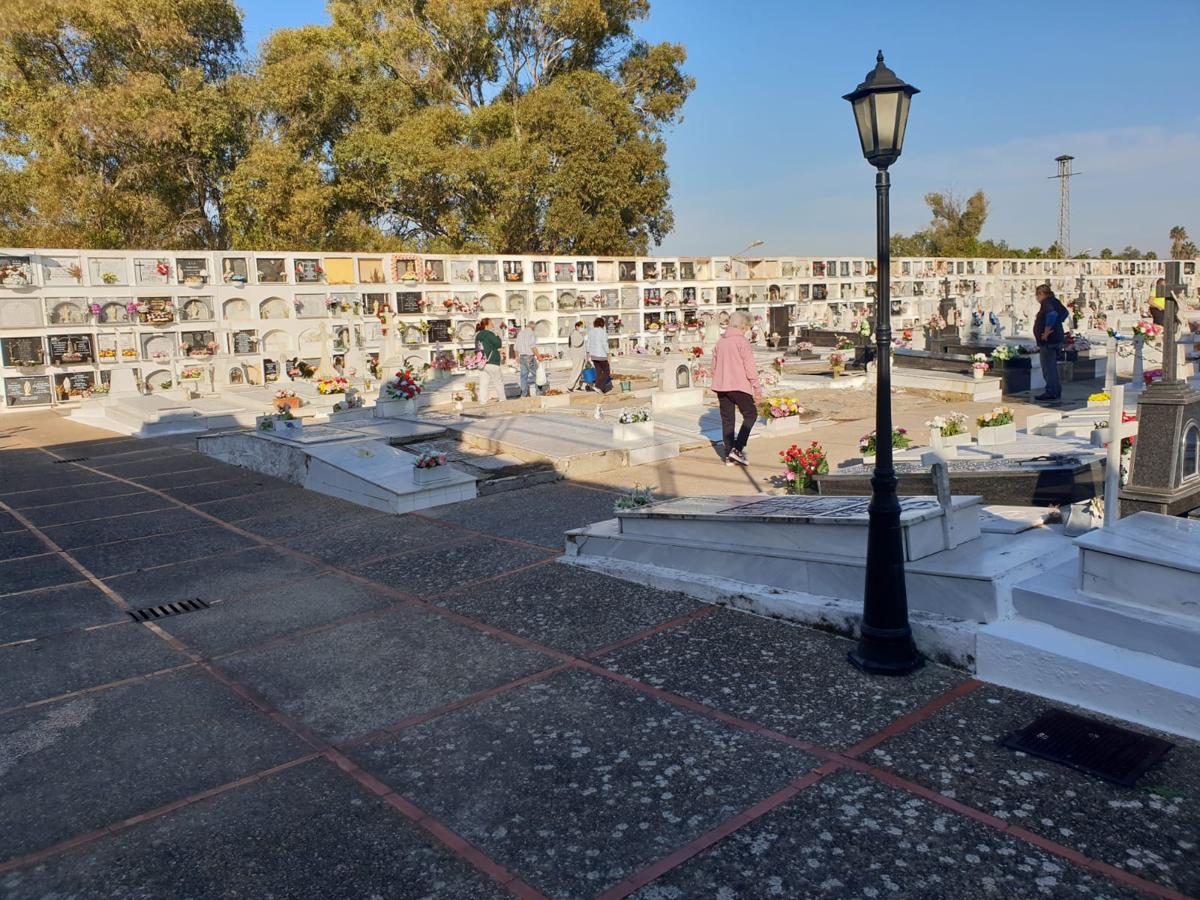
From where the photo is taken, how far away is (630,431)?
39.4 feet

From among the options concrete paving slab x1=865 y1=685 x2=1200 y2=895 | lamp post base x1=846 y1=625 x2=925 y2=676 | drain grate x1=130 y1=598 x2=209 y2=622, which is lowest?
drain grate x1=130 y1=598 x2=209 y2=622

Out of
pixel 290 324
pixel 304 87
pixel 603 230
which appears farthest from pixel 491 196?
pixel 290 324

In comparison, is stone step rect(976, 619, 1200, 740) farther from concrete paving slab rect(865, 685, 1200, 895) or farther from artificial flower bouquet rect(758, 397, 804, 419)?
artificial flower bouquet rect(758, 397, 804, 419)

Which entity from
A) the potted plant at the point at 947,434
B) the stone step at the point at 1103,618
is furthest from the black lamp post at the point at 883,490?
the potted plant at the point at 947,434

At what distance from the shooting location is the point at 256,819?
11.7 feet

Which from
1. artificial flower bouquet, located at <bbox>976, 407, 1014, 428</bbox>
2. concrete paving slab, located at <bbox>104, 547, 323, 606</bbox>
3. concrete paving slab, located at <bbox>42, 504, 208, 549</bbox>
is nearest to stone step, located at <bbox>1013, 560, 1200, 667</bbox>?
concrete paving slab, located at <bbox>104, 547, 323, 606</bbox>

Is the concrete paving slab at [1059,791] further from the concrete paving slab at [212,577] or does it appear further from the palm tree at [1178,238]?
A: the palm tree at [1178,238]

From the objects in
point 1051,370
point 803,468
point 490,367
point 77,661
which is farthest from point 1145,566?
point 490,367

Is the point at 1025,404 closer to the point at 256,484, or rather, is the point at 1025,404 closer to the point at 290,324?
the point at 256,484

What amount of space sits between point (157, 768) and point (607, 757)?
2.00m

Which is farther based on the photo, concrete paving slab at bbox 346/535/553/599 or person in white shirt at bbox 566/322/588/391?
person in white shirt at bbox 566/322/588/391

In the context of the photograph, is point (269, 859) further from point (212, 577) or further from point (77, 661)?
point (212, 577)

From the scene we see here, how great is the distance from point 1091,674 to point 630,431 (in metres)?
8.28

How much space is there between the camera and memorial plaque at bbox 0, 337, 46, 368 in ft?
63.4
